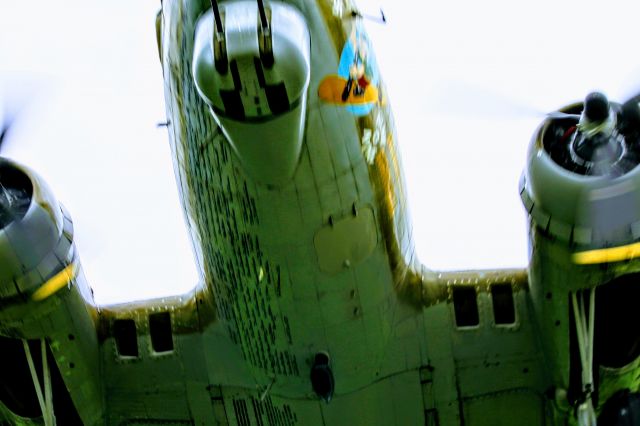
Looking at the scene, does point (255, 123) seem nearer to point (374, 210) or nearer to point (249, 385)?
point (374, 210)

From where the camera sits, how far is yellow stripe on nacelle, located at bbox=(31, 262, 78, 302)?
14156 mm

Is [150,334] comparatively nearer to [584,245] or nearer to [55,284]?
[55,284]

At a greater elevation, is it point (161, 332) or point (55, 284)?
point (55, 284)

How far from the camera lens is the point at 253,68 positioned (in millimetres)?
11344

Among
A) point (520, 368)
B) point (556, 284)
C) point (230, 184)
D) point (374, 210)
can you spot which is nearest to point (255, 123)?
point (230, 184)

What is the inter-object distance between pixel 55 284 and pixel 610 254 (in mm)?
5669

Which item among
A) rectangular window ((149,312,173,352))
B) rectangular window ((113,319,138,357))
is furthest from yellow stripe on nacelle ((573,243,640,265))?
rectangular window ((113,319,138,357))

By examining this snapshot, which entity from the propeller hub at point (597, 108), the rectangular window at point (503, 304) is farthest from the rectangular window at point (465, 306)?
the propeller hub at point (597, 108)

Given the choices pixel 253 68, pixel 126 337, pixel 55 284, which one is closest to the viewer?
pixel 253 68

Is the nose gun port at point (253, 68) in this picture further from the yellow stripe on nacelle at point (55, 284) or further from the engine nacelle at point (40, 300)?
the yellow stripe on nacelle at point (55, 284)

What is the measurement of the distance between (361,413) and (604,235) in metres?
3.41

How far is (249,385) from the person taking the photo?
14766mm

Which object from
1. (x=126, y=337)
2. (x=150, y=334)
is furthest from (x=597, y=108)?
(x=126, y=337)

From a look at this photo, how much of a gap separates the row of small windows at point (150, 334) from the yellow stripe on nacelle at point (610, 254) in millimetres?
4717
